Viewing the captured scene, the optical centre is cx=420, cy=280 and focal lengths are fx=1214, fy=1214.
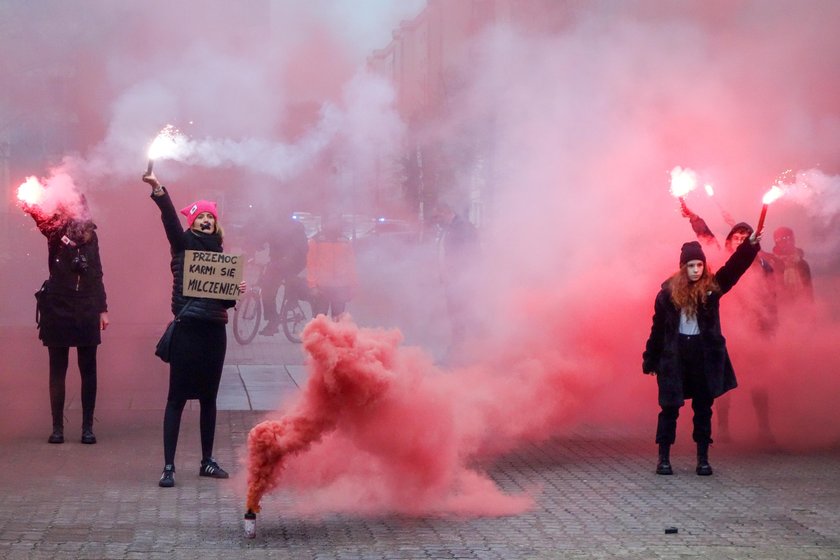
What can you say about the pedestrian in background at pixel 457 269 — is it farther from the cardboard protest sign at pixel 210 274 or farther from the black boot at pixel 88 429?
the cardboard protest sign at pixel 210 274

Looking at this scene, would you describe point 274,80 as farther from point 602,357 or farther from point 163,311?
point 163,311

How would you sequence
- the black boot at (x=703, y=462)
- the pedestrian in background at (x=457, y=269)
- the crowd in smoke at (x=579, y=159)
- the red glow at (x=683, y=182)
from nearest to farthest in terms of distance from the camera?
the black boot at (x=703, y=462), the crowd in smoke at (x=579, y=159), the red glow at (x=683, y=182), the pedestrian in background at (x=457, y=269)

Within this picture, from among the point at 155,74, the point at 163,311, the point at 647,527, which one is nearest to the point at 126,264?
the point at 163,311

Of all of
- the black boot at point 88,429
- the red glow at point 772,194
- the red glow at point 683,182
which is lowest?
the black boot at point 88,429

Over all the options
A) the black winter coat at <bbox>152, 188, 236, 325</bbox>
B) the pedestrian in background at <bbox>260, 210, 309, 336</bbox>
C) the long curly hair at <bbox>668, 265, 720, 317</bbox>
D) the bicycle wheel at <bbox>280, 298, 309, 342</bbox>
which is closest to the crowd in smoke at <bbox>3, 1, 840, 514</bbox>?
the long curly hair at <bbox>668, 265, 720, 317</bbox>

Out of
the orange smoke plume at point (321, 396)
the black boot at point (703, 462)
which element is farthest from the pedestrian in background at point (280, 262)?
the orange smoke plume at point (321, 396)

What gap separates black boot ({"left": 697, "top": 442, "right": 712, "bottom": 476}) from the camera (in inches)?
306

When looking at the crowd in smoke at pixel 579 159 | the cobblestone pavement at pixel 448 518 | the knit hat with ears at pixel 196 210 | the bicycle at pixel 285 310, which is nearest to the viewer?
the cobblestone pavement at pixel 448 518

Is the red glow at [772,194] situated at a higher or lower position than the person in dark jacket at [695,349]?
higher

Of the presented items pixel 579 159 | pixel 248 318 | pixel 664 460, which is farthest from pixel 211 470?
pixel 248 318

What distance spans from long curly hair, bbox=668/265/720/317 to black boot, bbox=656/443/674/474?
87cm

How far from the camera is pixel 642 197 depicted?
10406 millimetres

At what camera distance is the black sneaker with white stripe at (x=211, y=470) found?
7457mm

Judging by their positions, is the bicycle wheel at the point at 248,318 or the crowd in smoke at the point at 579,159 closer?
the crowd in smoke at the point at 579,159
